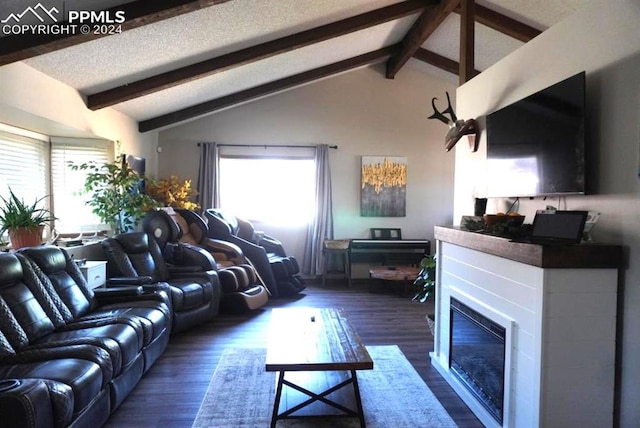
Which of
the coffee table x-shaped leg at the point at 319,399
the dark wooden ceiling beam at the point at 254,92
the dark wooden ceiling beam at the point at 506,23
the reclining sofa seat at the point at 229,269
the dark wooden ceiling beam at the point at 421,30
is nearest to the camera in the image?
the coffee table x-shaped leg at the point at 319,399

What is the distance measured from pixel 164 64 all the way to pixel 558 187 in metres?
3.65

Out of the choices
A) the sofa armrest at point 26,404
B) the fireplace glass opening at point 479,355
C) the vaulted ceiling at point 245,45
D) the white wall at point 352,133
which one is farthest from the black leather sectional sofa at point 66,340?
the white wall at point 352,133

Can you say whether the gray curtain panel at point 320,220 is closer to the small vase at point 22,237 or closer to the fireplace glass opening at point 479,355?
the fireplace glass opening at point 479,355

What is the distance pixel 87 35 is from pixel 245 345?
278 centimetres

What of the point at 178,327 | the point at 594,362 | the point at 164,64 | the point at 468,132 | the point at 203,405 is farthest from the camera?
the point at 164,64

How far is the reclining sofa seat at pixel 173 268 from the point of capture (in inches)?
141

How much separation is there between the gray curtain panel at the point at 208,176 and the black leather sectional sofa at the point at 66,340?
2989mm

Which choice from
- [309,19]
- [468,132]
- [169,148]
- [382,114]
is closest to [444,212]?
[382,114]

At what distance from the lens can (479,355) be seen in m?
2.38

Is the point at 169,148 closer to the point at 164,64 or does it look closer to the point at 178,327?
the point at 164,64

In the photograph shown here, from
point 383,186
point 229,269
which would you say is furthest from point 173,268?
point 383,186

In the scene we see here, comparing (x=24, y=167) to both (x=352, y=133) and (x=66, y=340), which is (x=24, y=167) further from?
(x=352, y=133)

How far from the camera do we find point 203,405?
2357 mm

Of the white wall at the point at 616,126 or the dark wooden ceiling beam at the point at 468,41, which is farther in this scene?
the dark wooden ceiling beam at the point at 468,41
